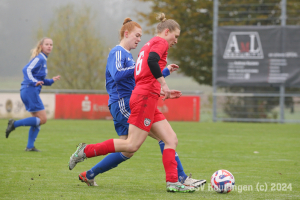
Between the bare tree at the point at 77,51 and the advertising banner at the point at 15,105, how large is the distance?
7.82 m

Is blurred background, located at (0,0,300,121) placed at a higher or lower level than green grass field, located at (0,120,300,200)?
higher

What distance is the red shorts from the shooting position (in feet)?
14.7

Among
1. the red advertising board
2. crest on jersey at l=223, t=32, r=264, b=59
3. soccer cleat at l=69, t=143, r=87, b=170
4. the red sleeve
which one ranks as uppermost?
crest on jersey at l=223, t=32, r=264, b=59

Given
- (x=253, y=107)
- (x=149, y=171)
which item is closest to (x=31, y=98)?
(x=149, y=171)

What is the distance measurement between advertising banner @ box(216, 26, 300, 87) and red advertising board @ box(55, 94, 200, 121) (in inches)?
64.5

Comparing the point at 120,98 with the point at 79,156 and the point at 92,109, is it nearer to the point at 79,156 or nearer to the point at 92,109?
the point at 79,156

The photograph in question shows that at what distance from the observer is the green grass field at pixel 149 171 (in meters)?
4.46

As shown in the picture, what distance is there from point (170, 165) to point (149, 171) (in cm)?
134

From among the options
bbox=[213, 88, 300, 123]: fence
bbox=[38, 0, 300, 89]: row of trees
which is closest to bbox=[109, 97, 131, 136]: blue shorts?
bbox=[213, 88, 300, 123]: fence

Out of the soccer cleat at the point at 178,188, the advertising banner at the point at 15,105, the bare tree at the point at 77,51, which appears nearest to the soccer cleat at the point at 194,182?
the soccer cleat at the point at 178,188

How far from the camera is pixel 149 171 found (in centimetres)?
592

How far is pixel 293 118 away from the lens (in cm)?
1734

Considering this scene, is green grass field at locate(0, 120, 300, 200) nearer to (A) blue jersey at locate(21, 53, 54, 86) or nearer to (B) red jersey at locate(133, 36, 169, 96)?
(B) red jersey at locate(133, 36, 169, 96)

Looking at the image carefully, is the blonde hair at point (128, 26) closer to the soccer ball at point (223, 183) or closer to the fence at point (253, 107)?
the soccer ball at point (223, 183)
